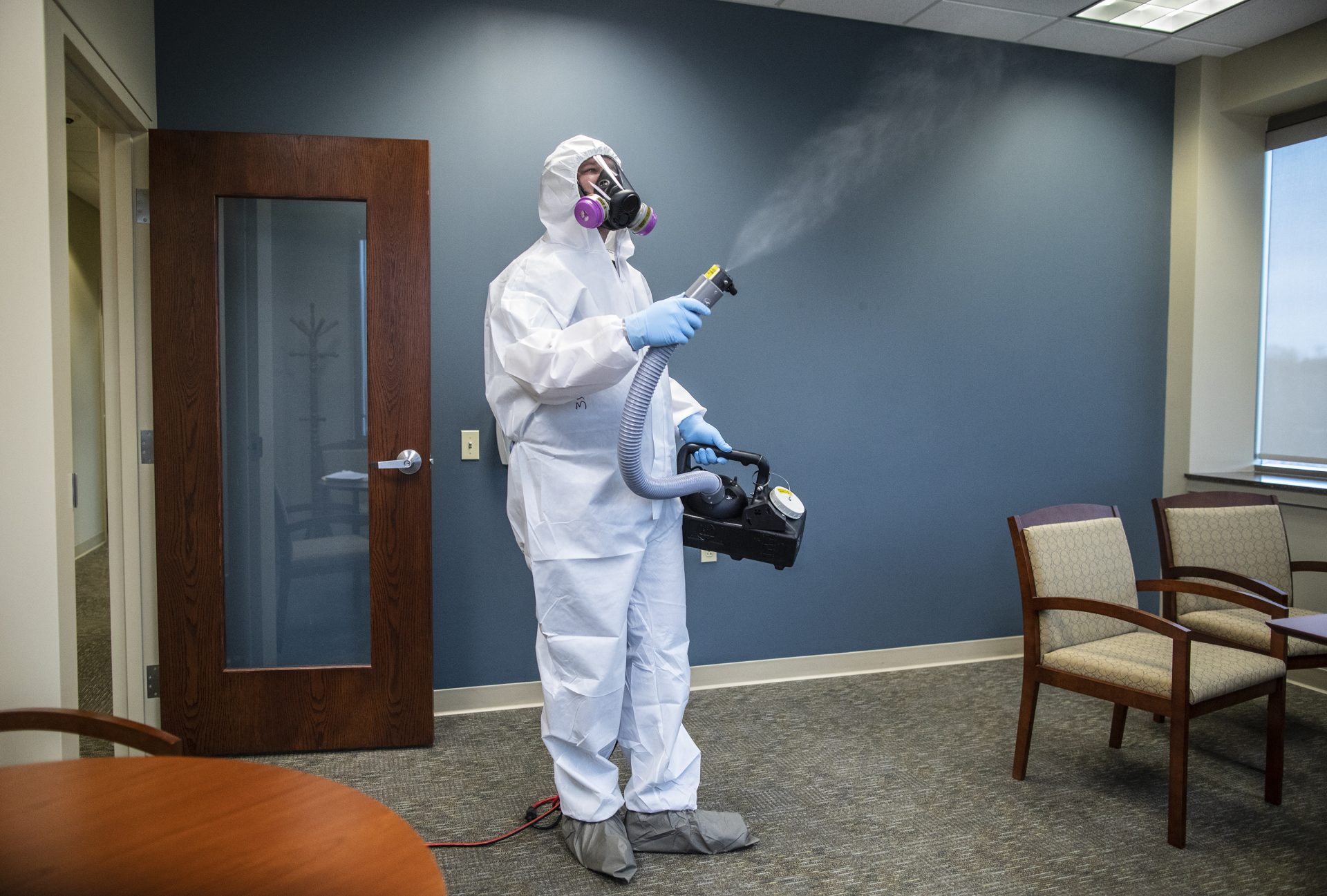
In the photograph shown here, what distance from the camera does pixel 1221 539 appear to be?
2.87 metres

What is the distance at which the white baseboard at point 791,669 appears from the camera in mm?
3020

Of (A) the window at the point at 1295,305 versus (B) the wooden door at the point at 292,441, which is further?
(A) the window at the point at 1295,305

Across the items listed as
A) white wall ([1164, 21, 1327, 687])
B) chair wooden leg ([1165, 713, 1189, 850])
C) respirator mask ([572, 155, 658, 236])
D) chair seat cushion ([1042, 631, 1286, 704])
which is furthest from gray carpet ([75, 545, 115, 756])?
white wall ([1164, 21, 1327, 687])

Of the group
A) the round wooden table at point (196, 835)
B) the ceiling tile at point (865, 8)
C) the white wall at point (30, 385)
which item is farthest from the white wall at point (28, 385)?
the ceiling tile at point (865, 8)

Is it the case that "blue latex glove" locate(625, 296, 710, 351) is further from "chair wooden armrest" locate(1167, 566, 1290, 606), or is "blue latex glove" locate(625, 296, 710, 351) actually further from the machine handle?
"chair wooden armrest" locate(1167, 566, 1290, 606)

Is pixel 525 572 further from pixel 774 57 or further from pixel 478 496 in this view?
pixel 774 57

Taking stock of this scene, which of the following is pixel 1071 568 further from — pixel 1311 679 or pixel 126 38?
pixel 126 38

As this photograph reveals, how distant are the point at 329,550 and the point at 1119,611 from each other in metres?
2.36

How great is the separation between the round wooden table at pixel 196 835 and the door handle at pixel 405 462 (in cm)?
164

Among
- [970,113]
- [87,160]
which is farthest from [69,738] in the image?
[87,160]

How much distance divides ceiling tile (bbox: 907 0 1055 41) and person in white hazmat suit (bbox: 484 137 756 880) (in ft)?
6.35

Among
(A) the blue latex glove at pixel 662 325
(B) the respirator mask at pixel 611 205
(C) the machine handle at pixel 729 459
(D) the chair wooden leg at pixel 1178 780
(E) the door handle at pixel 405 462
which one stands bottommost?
(D) the chair wooden leg at pixel 1178 780

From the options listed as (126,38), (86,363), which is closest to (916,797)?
(126,38)

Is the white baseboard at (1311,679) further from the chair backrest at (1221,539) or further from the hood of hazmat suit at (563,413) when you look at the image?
the hood of hazmat suit at (563,413)
